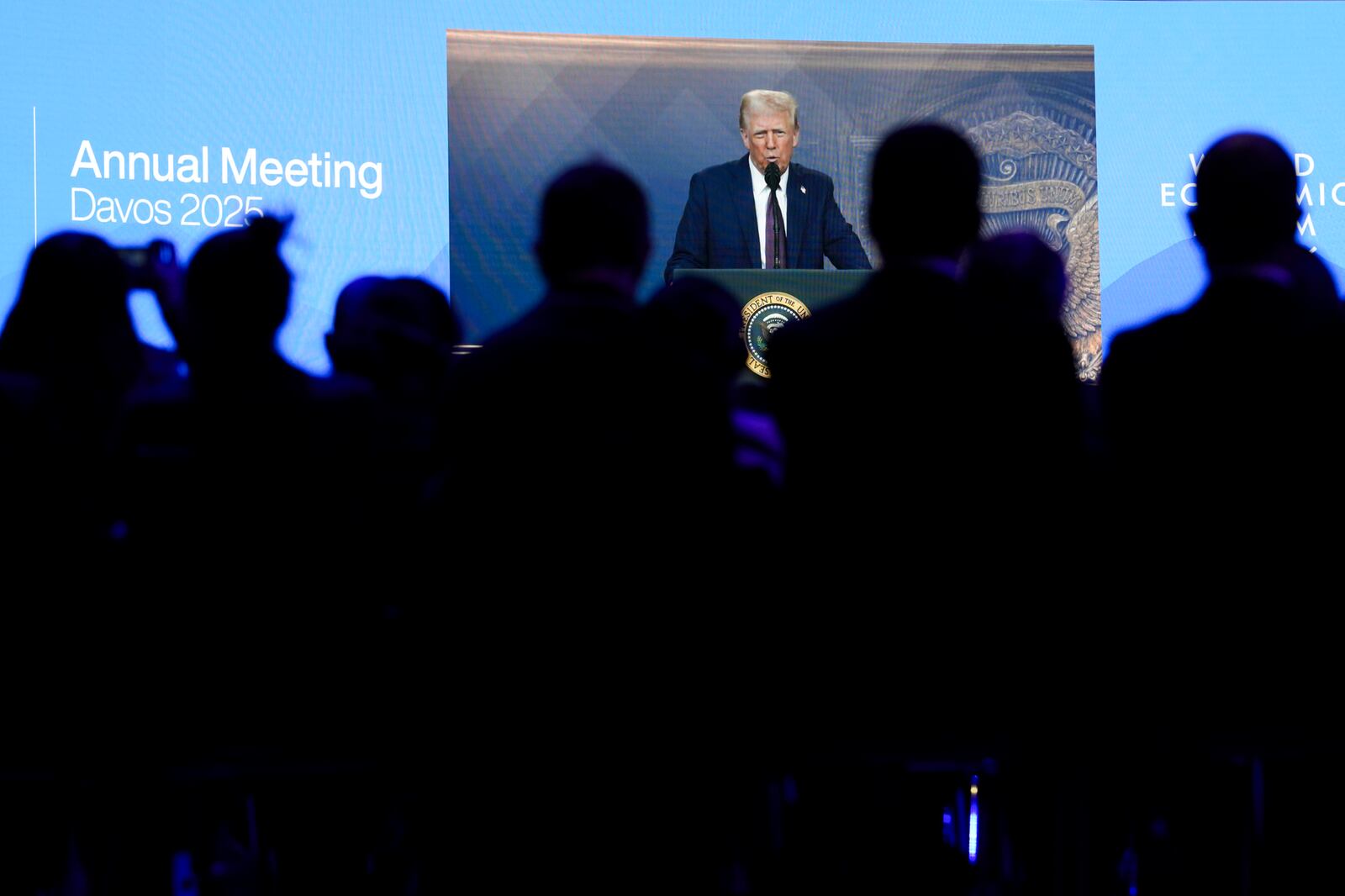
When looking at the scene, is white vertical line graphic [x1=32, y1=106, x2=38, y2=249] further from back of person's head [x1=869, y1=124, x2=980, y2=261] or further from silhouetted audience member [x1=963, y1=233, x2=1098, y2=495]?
silhouetted audience member [x1=963, y1=233, x2=1098, y2=495]

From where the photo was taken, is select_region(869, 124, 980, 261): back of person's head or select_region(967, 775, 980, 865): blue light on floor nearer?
select_region(869, 124, 980, 261): back of person's head

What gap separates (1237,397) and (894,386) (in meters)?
0.62

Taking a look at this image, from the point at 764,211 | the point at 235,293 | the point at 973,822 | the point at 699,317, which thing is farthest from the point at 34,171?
the point at 973,822

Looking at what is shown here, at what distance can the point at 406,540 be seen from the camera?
2.56 meters

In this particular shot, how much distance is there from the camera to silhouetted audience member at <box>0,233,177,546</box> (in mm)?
2592

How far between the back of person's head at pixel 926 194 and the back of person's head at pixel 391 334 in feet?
3.23

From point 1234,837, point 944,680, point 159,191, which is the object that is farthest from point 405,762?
point 159,191

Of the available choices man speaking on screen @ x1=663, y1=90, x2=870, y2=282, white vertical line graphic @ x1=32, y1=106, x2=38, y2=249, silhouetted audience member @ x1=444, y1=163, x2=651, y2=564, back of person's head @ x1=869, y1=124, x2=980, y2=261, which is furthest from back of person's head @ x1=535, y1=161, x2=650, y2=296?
white vertical line graphic @ x1=32, y1=106, x2=38, y2=249

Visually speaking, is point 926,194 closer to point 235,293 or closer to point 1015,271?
point 1015,271

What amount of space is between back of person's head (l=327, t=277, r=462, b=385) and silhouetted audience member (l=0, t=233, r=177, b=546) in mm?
337

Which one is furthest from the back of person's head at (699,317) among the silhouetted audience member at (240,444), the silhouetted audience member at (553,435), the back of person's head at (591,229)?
the silhouetted audience member at (240,444)

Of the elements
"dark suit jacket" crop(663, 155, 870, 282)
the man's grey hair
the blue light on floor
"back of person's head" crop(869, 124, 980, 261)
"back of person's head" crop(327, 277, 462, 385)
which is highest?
the man's grey hair

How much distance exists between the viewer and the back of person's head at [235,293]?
8.36ft

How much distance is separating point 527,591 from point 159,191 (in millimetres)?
4753
